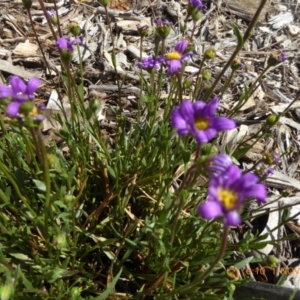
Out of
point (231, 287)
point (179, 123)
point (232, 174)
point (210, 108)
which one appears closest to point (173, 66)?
point (210, 108)

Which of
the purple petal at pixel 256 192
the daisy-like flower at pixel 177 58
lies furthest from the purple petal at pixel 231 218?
the daisy-like flower at pixel 177 58

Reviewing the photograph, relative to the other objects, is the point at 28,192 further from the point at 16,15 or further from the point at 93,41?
the point at 16,15

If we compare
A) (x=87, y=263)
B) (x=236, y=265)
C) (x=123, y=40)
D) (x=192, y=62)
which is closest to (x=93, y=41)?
(x=123, y=40)

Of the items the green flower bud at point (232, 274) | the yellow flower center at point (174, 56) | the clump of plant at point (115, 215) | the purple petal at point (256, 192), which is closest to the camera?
the purple petal at point (256, 192)

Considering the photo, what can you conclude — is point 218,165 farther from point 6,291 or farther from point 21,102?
point 6,291

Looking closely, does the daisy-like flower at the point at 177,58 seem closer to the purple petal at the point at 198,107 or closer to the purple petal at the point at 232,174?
the purple petal at the point at 198,107
